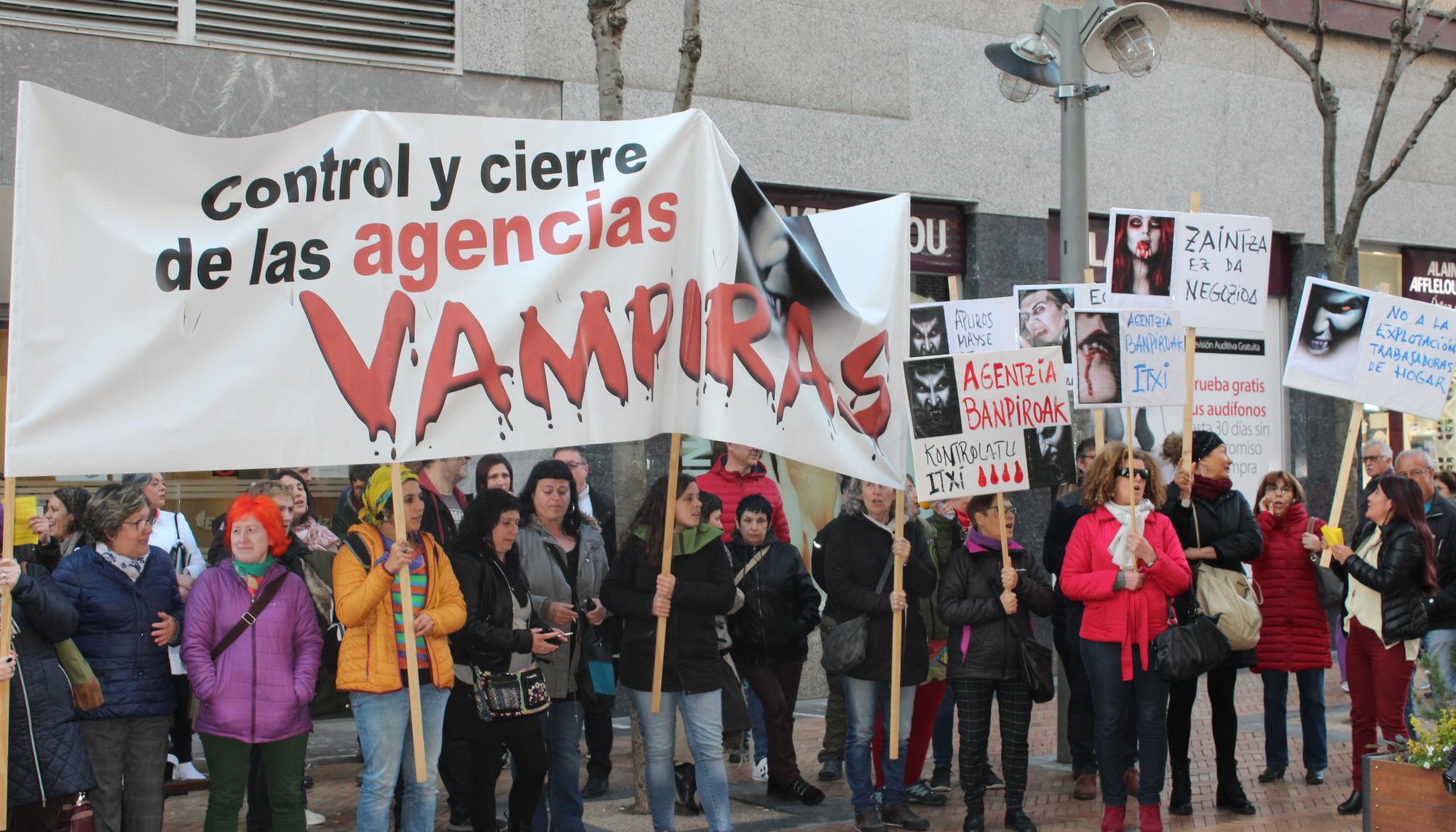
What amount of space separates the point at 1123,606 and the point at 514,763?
317 centimetres

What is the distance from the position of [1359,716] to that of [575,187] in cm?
560

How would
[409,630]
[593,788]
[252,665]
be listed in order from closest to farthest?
[409,630], [252,665], [593,788]

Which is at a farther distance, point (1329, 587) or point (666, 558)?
point (1329, 587)

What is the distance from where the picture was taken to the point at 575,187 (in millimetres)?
6348

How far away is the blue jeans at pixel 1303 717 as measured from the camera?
9.16 metres

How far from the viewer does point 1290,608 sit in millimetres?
9023

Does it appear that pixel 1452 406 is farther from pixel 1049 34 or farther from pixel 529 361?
pixel 529 361

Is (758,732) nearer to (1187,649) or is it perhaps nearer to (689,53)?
(1187,649)

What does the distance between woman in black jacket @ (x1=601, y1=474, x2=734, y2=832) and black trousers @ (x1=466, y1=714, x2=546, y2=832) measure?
0.56m

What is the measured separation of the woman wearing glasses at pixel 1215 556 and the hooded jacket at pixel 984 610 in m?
1.02

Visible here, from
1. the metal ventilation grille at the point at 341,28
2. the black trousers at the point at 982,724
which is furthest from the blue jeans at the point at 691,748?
the metal ventilation grille at the point at 341,28

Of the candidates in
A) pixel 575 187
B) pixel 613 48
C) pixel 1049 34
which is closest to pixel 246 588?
pixel 575 187

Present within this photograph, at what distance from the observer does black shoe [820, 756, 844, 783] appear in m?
9.40

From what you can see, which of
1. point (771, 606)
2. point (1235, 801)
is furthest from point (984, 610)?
point (1235, 801)
